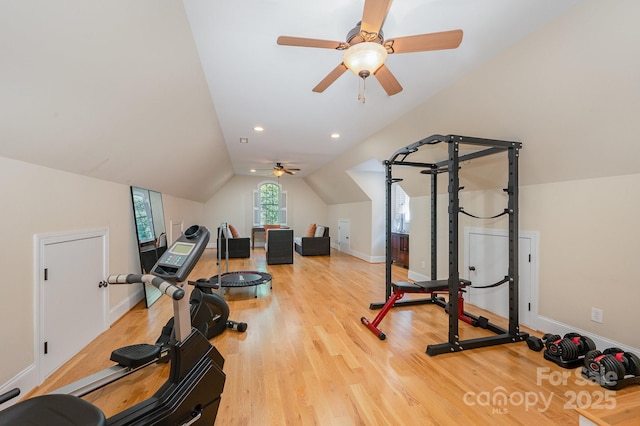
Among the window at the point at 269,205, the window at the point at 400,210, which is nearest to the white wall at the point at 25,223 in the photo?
the window at the point at 400,210

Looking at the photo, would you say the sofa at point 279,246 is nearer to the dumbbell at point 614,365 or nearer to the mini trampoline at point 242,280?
the mini trampoline at point 242,280

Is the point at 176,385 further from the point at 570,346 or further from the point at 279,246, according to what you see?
the point at 279,246

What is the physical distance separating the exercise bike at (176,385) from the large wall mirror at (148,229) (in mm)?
2391

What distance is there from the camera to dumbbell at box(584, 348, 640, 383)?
195cm

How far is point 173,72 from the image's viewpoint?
91.0 inches

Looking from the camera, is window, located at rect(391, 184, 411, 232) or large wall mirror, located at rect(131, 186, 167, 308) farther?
window, located at rect(391, 184, 411, 232)

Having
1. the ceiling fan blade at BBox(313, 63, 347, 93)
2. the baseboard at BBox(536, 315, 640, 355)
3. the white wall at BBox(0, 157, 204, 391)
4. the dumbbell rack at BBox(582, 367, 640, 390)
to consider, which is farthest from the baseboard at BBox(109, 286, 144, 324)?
the baseboard at BBox(536, 315, 640, 355)

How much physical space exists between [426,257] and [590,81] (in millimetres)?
3263

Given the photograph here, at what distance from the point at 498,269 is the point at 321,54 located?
3160mm

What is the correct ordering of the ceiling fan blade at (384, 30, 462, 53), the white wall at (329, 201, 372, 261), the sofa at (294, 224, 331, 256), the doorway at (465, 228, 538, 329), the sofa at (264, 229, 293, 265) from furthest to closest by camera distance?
the sofa at (294, 224, 331, 256) → the white wall at (329, 201, 372, 261) → the sofa at (264, 229, 293, 265) → the doorway at (465, 228, 538, 329) → the ceiling fan blade at (384, 30, 462, 53)

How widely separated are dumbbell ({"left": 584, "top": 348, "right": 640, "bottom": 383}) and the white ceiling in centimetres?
244

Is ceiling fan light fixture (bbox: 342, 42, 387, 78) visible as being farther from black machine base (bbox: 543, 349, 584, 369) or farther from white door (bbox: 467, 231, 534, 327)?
black machine base (bbox: 543, 349, 584, 369)

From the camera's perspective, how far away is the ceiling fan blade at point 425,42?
65.0 inches

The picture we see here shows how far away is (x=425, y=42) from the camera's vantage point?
1.73 m
